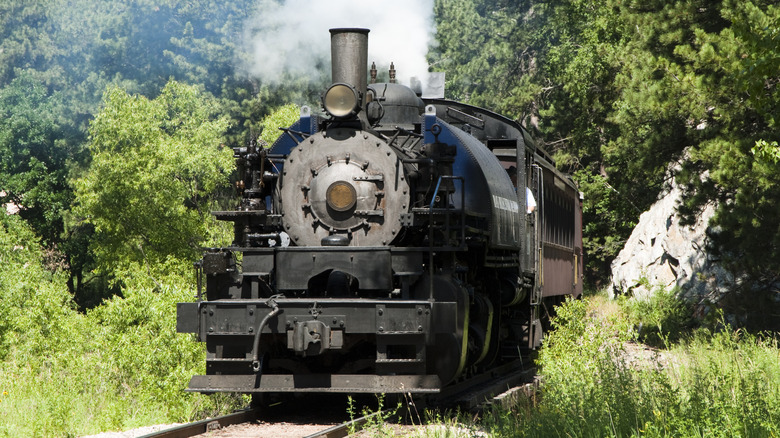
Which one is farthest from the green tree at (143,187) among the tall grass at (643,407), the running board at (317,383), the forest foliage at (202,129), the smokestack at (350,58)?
the tall grass at (643,407)

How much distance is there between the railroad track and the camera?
7297 mm

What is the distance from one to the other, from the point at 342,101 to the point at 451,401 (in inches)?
127

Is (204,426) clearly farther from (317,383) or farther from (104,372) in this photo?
(104,372)

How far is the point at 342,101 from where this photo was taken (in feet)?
28.9

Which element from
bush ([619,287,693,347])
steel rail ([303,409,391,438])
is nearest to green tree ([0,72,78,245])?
bush ([619,287,693,347])

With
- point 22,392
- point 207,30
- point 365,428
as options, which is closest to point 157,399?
point 22,392

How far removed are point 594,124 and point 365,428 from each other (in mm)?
25986

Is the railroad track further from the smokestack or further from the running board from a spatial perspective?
the smokestack

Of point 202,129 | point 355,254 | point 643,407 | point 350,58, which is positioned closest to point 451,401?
point 355,254

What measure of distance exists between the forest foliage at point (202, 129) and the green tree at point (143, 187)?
0.08m

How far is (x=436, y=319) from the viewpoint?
8.03 m

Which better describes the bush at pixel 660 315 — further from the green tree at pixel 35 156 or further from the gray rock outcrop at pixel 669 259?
the green tree at pixel 35 156

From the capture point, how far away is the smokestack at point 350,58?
29.7ft

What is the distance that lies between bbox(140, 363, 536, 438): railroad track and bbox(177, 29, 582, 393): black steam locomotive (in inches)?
12.8
